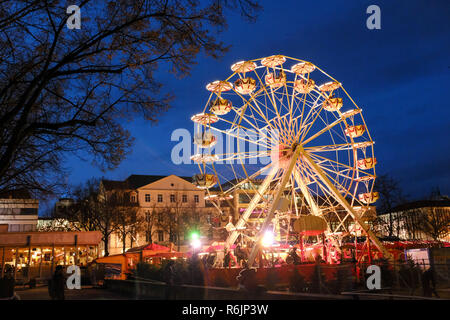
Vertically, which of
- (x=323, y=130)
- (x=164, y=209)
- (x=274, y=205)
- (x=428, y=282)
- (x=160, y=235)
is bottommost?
(x=428, y=282)

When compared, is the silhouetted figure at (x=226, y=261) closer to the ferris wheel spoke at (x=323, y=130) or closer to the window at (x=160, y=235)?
the ferris wheel spoke at (x=323, y=130)

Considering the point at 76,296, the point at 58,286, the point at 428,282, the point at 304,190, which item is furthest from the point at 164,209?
the point at 428,282

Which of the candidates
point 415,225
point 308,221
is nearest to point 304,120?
point 308,221

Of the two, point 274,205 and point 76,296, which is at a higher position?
point 274,205

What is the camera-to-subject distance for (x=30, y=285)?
2467 centimetres

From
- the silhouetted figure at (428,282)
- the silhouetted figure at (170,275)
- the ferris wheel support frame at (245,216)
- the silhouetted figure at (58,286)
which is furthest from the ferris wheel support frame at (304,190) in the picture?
the silhouetted figure at (58,286)

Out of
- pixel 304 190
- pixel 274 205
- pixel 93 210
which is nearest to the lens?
pixel 274 205

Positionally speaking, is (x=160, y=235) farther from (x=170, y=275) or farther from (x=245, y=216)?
(x=170, y=275)

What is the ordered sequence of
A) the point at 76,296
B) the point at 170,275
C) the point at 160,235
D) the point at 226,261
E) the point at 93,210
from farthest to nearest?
the point at 160,235, the point at 93,210, the point at 226,261, the point at 76,296, the point at 170,275

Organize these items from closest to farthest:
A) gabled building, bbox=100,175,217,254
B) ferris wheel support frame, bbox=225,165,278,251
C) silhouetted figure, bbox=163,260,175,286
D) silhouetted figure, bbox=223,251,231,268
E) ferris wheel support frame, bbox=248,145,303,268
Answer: silhouetted figure, bbox=163,260,175,286, ferris wheel support frame, bbox=248,145,303,268, silhouetted figure, bbox=223,251,231,268, ferris wheel support frame, bbox=225,165,278,251, gabled building, bbox=100,175,217,254

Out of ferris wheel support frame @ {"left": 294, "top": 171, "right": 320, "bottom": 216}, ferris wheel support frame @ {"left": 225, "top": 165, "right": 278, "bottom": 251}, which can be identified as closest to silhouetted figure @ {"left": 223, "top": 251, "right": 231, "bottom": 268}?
ferris wheel support frame @ {"left": 225, "top": 165, "right": 278, "bottom": 251}

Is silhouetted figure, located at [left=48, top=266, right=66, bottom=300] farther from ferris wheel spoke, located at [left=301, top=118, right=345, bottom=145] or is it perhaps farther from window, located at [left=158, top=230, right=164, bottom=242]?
window, located at [left=158, top=230, right=164, bottom=242]
